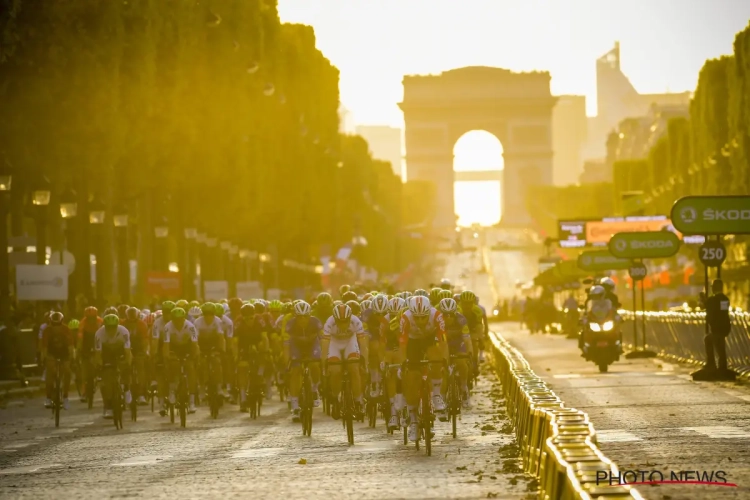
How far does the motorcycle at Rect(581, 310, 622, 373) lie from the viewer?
35.0 meters

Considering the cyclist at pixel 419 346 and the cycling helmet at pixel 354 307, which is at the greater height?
the cycling helmet at pixel 354 307

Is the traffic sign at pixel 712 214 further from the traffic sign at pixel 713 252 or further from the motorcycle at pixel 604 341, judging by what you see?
the motorcycle at pixel 604 341

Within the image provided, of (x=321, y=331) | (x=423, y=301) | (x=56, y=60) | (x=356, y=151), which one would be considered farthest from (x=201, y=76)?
(x=356, y=151)

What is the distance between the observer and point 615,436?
17891 mm

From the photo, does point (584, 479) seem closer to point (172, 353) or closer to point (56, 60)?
point (172, 353)

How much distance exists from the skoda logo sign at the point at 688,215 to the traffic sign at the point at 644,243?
13.6 metres

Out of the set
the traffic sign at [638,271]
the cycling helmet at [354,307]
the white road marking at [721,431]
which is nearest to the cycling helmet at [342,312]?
the cycling helmet at [354,307]

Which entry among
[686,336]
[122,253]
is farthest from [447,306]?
[122,253]

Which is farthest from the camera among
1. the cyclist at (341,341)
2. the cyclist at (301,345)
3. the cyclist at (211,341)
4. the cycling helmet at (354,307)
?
the cyclist at (211,341)

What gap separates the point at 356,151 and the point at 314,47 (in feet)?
110

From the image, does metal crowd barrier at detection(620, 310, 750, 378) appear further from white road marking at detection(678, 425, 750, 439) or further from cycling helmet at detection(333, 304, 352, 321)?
white road marking at detection(678, 425, 750, 439)

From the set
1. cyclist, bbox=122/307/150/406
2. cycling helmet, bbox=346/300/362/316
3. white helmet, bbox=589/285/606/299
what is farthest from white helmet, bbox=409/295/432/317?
white helmet, bbox=589/285/606/299

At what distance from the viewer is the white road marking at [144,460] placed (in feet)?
59.6

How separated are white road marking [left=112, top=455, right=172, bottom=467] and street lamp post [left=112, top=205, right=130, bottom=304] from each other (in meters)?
24.9
